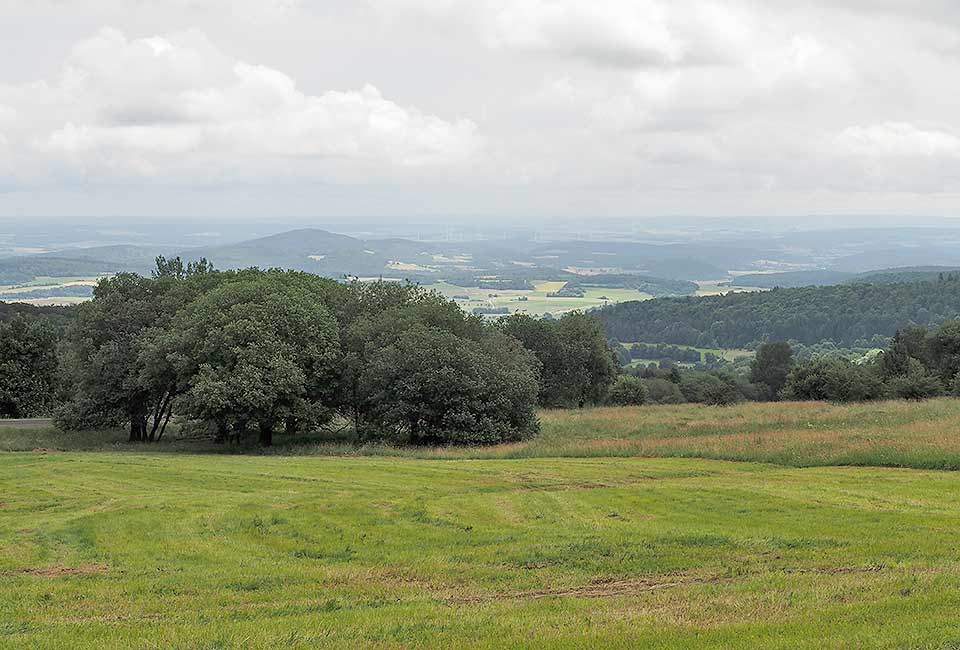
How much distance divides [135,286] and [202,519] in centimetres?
3608

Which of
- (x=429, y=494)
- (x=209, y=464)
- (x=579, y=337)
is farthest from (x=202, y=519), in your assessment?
(x=579, y=337)

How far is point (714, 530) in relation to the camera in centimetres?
1758

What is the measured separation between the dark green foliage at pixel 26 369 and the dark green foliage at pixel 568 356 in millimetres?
40123

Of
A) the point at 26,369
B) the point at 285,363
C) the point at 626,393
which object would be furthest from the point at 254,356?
the point at 626,393

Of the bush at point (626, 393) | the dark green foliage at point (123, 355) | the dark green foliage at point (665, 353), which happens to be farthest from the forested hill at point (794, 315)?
the dark green foliage at point (123, 355)

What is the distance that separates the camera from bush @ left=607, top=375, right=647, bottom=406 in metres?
81.0

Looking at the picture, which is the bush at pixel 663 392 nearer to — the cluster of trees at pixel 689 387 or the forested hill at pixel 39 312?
the cluster of trees at pixel 689 387

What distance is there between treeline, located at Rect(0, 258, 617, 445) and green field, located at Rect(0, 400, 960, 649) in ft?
34.2

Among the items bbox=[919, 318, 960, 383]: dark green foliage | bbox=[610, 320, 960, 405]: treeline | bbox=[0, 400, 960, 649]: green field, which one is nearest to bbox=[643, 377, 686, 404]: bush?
bbox=[610, 320, 960, 405]: treeline

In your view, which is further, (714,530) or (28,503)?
(28,503)

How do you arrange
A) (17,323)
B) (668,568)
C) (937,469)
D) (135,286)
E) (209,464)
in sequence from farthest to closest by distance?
A: (17,323), (135,286), (209,464), (937,469), (668,568)

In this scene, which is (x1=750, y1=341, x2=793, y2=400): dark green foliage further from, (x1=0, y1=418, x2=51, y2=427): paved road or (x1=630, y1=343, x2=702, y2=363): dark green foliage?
(x1=0, y1=418, x2=51, y2=427): paved road

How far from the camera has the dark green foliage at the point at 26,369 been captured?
234 feet

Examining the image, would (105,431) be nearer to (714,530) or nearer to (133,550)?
(133,550)
